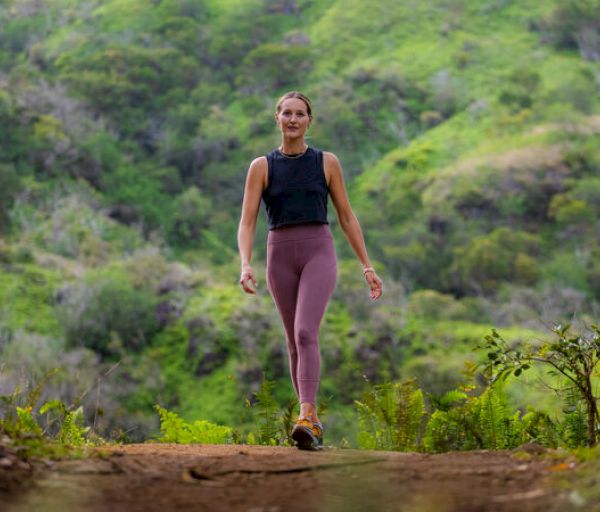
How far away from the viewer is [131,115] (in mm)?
65125

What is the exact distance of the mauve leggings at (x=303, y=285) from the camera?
547 centimetres

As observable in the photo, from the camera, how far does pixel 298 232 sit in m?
5.64

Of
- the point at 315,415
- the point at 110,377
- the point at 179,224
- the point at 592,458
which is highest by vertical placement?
the point at 592,458

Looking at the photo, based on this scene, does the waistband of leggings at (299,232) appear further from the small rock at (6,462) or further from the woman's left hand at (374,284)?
the small rock at (6,462)

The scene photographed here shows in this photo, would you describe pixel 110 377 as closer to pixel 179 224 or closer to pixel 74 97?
pixel 179 224

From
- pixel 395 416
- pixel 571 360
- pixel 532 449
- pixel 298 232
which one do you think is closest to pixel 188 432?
pixel 395 416

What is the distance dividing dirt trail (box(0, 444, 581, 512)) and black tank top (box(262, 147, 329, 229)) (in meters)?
1.66

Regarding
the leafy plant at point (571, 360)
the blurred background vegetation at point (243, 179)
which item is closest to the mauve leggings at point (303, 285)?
the leafy plant at point (571, 360)

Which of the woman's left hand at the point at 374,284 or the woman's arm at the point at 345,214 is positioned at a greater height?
the woman's arm at the point at 345,214

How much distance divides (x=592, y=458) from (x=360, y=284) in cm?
3781

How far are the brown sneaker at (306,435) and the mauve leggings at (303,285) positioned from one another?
0.55ft

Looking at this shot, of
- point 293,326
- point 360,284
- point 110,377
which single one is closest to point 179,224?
point 360,284

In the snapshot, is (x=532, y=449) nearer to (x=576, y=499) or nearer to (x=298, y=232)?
(x=576, y=499)

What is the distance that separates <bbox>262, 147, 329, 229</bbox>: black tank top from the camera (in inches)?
222
